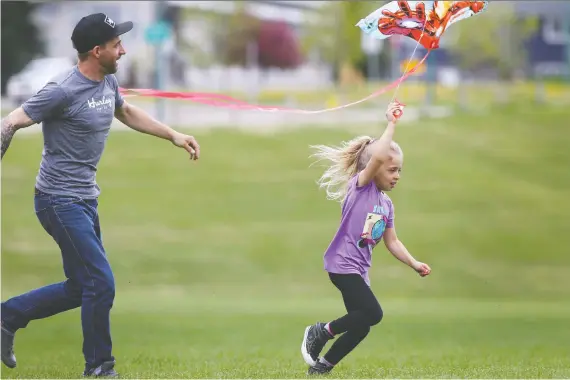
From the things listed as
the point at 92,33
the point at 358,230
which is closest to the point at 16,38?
the point at 92,33

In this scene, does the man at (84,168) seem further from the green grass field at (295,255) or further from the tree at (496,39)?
the tree at (496,39)

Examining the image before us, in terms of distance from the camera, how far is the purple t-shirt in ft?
22.6

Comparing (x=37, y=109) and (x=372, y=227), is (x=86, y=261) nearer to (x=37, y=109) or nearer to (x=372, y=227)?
(x=37, y=109)

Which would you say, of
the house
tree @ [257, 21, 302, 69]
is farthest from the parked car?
tree @ [257, 21, 302, 69]

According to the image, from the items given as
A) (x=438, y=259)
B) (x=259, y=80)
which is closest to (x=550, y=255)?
(x=438, y=259)

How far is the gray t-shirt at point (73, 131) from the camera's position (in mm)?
6625

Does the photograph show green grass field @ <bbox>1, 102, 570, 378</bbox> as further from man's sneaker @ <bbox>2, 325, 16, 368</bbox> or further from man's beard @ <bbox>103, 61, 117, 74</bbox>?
man's beard @ <bbox>103, 61, 117, 74</bbox>

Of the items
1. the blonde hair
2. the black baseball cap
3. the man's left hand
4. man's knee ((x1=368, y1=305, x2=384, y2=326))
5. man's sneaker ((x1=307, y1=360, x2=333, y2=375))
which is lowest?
man's sneaker ((x1=307, y1=360, x2=333, y2=375))

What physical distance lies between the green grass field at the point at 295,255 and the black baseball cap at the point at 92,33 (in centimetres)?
218

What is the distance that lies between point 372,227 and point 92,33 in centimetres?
212

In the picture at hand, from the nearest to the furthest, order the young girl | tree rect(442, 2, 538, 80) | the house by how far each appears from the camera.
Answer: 1. the young girl
2. tree rect(442, 2, 538, 80)
3. the house

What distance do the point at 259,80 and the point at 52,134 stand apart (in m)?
44.0

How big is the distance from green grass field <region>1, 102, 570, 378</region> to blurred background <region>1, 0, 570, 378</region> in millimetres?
56

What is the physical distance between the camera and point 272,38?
2157 inches
